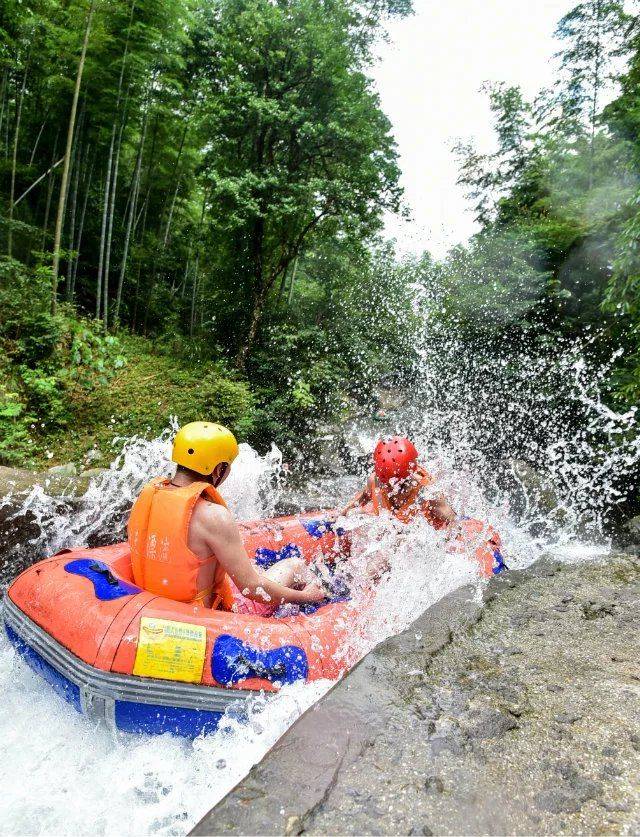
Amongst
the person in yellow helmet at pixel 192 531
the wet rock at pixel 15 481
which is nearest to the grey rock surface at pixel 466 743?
the person in yellow helmet at pixel 192 531

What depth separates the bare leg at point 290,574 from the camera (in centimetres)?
339

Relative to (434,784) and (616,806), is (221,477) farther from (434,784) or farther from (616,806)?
(616,806)

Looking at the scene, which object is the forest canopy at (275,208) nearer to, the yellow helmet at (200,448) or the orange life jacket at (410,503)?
the orange life jacket at (410,503)

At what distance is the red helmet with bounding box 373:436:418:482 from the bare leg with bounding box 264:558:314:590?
94cm

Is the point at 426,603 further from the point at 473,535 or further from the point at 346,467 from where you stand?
the point at 346,467

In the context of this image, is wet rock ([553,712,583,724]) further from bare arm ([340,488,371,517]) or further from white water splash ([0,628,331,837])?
bare arm ([340,488,371,517])

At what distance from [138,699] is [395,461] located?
7.59ft

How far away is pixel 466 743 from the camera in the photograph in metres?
1.92

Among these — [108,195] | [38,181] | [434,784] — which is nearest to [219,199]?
[108,195]

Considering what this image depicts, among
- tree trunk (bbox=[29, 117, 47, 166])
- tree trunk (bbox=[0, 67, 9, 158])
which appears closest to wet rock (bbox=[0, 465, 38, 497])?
tree trunk (bbox=[0, 67, 9, 158])

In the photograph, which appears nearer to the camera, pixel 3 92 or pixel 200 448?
pixel 200 448

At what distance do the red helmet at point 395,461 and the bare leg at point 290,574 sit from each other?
939 millimetres

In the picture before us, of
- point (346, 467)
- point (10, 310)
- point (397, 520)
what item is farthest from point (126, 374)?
point (397, 520)

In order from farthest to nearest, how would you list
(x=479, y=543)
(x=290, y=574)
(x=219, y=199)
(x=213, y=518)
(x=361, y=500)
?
(x=219, y=199) < (x=361, y=500) < (x=479, y=543) < (x=290, y=574) < (x=213, y=518)
